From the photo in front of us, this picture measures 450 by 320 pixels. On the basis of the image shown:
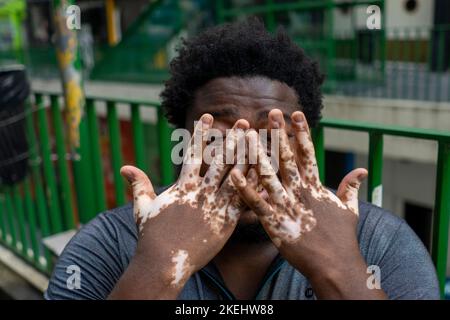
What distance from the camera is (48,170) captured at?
3.20 meters

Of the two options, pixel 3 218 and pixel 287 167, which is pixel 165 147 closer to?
pixel 287 167

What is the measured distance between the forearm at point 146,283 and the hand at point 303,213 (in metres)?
0.27

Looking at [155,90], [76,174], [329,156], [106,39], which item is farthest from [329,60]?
[106,39]

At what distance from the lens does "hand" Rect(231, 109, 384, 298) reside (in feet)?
3.76

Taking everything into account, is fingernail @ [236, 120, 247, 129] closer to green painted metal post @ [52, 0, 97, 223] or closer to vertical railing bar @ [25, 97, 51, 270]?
green painted metal post @ [52, 0, 97, 223]

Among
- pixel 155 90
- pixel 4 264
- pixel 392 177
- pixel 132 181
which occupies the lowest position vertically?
pixel 392 177

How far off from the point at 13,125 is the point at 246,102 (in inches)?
87.3

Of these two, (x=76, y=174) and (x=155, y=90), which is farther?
(x=155, y=90)

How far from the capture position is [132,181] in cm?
127

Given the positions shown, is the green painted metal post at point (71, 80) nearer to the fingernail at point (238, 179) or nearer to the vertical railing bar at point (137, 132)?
the vertical railing bar at point (137, 132)

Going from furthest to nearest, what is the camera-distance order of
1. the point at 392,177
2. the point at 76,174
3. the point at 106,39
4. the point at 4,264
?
the point at 106,39
the point at 392,177
the point at 4,264
the point at 76,174

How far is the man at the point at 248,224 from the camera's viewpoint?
1155 mm

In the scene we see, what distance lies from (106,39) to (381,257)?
13.8m
